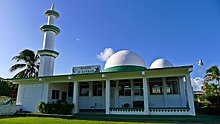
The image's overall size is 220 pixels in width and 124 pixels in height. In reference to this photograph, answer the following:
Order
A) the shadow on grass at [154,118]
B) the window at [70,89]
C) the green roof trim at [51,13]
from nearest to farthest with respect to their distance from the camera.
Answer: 1. the shadow on grass at [154,118]
2. the window at [70,89]
3. the green roof trim at [51,13]

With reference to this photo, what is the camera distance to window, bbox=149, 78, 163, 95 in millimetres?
14174

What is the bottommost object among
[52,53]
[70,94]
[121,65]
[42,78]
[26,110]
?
[26,110]

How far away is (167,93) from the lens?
1389 centimetres

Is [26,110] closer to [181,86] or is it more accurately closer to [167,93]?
[167,93]

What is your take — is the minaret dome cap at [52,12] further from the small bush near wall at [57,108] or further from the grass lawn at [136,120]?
the grass lawn at [136,120]

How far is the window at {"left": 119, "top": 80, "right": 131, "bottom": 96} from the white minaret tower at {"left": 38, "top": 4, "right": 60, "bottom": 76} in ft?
28.7

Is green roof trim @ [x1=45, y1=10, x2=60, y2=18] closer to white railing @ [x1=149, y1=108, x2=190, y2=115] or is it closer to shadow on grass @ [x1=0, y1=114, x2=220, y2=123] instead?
shadow on grass @ [x1=0, y1=114, x2=220, y2=123]

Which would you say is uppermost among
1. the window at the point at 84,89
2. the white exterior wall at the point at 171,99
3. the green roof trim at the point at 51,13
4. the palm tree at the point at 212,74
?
the green roof trim at the point at 51,13

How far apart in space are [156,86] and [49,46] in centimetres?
1308

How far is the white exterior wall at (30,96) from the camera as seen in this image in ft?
51.7

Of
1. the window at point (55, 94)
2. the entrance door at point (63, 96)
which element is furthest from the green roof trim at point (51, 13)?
the entrance door at point (63, 96)

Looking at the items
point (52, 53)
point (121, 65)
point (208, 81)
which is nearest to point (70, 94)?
point (52, 53)

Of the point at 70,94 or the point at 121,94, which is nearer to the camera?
the point at 121,94

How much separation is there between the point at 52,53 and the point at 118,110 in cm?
1096
